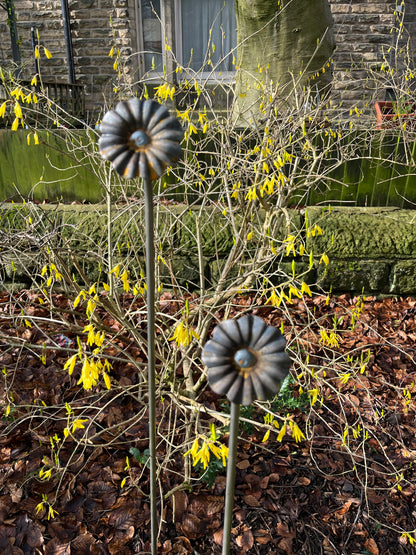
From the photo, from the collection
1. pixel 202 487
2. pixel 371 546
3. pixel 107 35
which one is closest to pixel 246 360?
pixel 202 487

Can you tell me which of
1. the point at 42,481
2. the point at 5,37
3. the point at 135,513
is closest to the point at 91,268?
the point at 42,481

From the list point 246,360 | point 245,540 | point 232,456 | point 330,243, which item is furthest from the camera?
point 330,243

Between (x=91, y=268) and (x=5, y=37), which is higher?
(x=5, y=37)

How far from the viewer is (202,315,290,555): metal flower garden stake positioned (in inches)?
33.2

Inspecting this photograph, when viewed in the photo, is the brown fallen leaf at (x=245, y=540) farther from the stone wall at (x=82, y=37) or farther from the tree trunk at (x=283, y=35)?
the stone wall at (x=82, y=37)

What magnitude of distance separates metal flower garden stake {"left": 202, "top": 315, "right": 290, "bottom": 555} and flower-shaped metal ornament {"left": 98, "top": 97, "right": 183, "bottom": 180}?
0.36 m

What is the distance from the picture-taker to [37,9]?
827 centimetres

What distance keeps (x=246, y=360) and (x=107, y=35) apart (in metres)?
8.91

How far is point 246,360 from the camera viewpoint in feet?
2.77

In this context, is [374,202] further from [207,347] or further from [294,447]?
[207,347]

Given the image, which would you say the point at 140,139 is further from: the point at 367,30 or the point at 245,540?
the point at 367,30

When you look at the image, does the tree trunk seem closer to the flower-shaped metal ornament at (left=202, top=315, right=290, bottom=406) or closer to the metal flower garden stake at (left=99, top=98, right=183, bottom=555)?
the metal flower garden stake at (left=99, top=98, right=183, bottom=555)

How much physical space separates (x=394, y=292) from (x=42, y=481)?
313 centimetres

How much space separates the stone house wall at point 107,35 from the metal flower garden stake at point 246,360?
8072 mm
